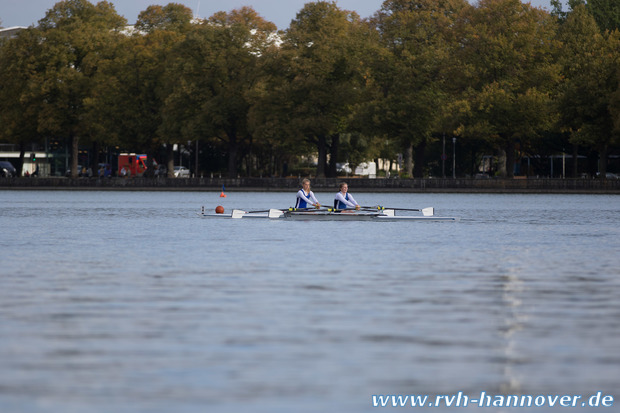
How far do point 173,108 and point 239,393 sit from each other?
330ft

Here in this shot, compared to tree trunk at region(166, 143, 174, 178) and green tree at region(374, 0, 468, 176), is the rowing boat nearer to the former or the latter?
green tree at region(374, 0, 468, 176)

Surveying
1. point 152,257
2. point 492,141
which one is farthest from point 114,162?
point 152,257

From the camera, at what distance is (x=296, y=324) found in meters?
15.8

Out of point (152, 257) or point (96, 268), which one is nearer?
point (96, 268)

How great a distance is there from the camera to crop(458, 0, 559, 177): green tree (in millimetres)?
95875

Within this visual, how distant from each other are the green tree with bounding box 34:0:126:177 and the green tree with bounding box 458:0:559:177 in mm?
41252

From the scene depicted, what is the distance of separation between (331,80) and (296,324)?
90.3m

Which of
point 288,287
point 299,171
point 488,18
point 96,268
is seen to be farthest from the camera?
point 299,171

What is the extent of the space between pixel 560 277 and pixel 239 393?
13969 mm

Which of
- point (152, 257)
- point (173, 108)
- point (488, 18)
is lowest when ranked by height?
point (152, 257)

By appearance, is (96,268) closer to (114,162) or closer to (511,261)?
(511,261)

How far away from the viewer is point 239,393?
11000 millimetres

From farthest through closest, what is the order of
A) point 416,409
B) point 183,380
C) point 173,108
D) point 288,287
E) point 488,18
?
point 173,108 → point 488,18 → point 288,287 → point 183,380 → point 416,409

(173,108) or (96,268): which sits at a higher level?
(173,108)
